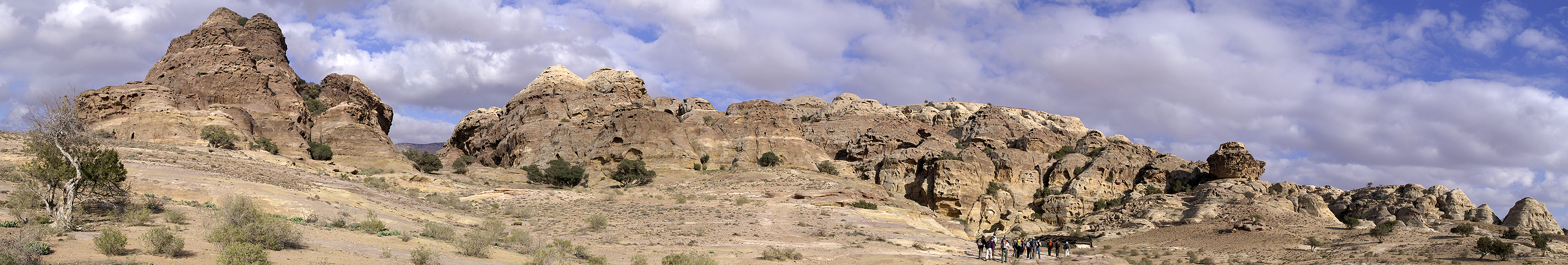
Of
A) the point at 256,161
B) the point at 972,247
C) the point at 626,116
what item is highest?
the point at 626,116

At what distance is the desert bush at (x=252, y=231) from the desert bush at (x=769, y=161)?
1598 inches

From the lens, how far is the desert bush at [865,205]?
41.5 meters

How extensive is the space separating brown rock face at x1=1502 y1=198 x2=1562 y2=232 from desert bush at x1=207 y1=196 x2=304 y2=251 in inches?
2123

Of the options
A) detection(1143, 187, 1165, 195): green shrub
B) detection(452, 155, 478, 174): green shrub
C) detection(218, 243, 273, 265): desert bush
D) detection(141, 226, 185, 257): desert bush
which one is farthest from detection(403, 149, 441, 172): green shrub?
detection(1143, 187, 1165, 195): green shrub

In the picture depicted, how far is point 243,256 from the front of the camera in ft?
42.7

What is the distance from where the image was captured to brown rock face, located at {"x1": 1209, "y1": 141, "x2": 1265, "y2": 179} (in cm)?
5709

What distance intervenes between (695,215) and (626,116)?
88.4ft

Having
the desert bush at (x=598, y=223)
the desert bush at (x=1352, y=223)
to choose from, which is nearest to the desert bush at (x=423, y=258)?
the desert bush at (x=598, y=223)

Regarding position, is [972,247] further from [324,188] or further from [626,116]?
[626,116]

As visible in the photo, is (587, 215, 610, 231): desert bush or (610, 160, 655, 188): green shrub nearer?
(587, 215, 610, 231): desert bush

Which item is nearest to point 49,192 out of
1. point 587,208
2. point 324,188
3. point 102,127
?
point 324,188

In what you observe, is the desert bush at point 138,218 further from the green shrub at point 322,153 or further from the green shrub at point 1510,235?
the green shrub at point 1510,235

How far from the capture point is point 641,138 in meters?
58.3

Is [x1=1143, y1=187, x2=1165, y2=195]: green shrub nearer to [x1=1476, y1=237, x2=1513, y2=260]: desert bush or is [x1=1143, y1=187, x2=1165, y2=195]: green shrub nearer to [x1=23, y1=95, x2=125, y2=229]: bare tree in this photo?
[x1=1476, y1=237, x2=1513, y2=260]: desert bush
